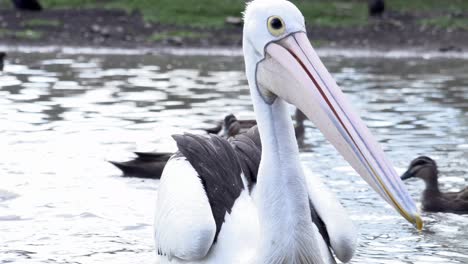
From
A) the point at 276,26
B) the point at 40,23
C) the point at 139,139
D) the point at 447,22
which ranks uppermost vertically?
the point at 276,26

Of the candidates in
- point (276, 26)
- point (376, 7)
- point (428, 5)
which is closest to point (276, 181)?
point (276, 26)

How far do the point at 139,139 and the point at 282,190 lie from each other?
5.36m

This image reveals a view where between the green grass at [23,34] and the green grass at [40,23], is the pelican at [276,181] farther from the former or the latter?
the green grass at [40,23]

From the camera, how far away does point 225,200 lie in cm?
488

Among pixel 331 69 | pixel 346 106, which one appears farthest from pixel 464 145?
pixel 331 69

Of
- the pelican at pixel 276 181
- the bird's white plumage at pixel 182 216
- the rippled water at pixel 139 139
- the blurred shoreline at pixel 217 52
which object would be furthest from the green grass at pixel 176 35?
the pelican at pixel 276 181

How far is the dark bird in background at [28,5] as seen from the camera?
21.8 metres

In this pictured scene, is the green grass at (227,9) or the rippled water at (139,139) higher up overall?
the rippled water at (139,139)

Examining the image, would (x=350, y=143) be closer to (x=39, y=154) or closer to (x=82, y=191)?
(x=82, y=191)

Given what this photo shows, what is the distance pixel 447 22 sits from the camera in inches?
818

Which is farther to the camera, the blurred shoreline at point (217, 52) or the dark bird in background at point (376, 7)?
the dark bird in background at point (376, 7)

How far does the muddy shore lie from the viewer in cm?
1891

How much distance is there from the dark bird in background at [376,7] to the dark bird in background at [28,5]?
21.6 feet

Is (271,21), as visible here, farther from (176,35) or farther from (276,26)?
(176,35)
